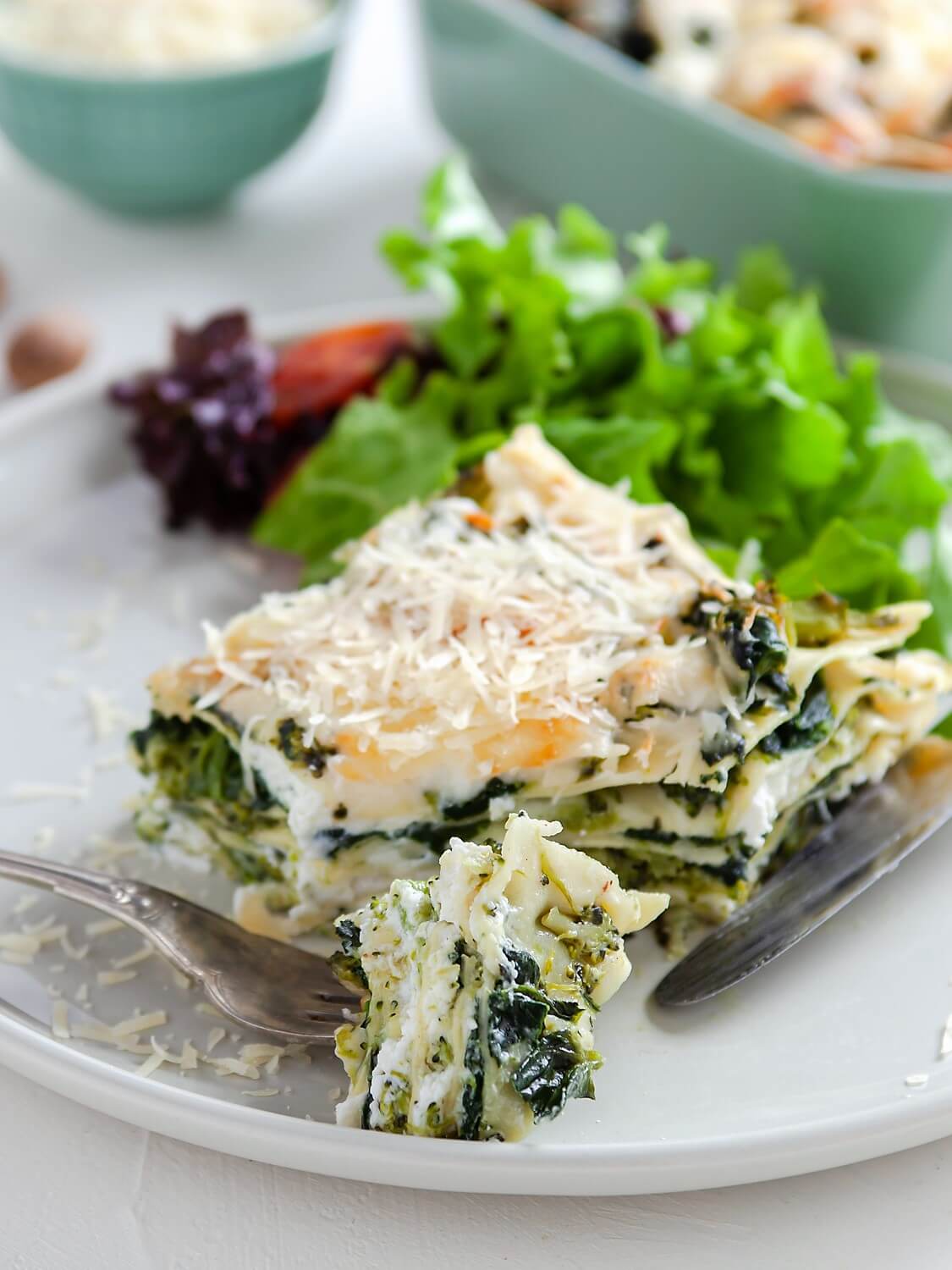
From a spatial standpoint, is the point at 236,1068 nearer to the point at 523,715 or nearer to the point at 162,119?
the point at 523,715

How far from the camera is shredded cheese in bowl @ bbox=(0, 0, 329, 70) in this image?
3971mm

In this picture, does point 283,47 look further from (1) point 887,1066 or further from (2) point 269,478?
(1) point 887,1066

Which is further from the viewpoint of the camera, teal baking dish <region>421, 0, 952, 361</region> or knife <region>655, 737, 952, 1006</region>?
teal baking dish <region>421, 0, 952, 361</region>

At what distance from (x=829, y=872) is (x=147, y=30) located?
9.94 feet

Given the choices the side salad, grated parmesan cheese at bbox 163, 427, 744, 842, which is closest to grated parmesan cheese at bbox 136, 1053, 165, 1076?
grated parmesan cheese at bbox 163, 427, 744, 842

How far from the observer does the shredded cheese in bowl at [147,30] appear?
156 inches

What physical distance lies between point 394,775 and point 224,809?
13.3 inches

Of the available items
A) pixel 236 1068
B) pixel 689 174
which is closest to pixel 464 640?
pixel 236 1068

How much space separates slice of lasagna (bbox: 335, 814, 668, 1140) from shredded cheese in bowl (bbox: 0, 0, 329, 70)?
2.93m

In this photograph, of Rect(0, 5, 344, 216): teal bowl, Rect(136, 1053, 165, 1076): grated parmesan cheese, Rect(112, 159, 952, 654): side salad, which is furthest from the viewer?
Rect(0, 5, 344, 216): teal bowl

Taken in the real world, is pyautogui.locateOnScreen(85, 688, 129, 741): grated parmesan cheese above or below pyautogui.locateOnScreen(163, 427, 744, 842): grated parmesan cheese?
below

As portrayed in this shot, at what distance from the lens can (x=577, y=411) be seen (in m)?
2.98

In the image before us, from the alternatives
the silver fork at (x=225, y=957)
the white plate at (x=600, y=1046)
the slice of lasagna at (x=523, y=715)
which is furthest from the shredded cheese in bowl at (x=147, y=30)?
the silver fork at (x=225, y=957)

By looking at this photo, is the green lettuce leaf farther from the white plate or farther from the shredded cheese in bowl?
the shredded cheese in bowl
